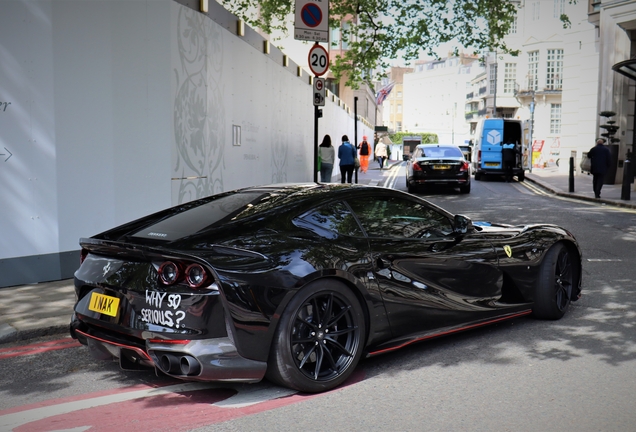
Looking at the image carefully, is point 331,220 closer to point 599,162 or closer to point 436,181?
point 599,162

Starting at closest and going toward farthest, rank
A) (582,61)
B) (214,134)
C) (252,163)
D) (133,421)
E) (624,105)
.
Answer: (133,421) < (214,134) < (252,163) < (624,105) < (582,61)

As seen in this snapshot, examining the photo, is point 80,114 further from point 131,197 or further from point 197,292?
point 197,292

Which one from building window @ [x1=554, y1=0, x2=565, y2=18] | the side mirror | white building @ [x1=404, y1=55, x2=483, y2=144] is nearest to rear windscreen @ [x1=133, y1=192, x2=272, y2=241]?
the side mirror

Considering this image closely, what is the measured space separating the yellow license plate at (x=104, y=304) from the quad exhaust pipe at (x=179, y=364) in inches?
18.6

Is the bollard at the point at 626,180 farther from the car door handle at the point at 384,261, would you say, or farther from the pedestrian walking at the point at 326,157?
the car door handle at the point at 384,261

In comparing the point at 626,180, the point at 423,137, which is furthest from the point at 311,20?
the point at 423,137

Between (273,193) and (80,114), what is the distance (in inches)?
153

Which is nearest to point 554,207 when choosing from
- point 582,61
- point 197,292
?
point 197,292

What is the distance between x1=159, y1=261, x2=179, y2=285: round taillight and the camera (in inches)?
149

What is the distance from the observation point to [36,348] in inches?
208

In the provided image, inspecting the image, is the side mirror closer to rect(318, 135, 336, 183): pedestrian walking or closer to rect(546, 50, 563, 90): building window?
rect(318, 135, 336, 183): pedestrian walking

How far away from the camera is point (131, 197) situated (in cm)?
824

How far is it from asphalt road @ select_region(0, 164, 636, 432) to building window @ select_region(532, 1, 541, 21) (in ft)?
225

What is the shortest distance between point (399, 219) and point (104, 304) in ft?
7.01
